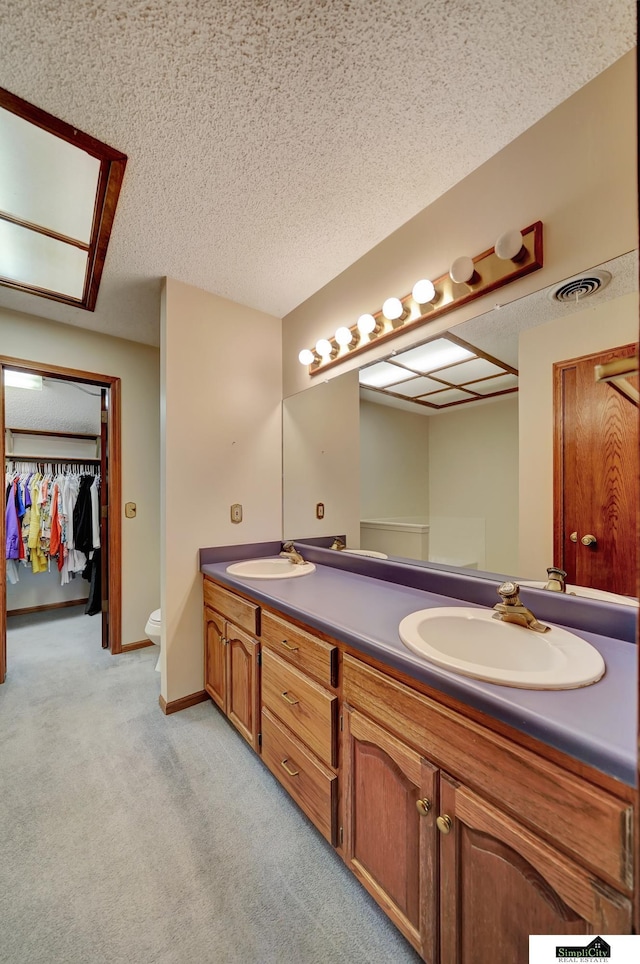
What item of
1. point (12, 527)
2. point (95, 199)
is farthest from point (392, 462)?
point (12, 527)

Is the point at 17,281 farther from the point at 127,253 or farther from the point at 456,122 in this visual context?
the point at 456,122

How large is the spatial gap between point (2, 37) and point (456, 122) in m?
1.27

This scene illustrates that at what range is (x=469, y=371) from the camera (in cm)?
140

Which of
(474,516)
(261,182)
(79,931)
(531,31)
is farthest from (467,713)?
(261,182)

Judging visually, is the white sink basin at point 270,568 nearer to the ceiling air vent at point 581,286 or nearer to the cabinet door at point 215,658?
the cabinet door at point 215,658

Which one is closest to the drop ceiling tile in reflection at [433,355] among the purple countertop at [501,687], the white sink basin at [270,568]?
the purple countertop at [501,687]

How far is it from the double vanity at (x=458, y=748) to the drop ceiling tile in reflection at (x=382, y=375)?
0.86 meters

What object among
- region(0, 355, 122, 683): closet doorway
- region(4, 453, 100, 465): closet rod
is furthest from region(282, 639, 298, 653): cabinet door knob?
region(4, 453, 100, 465): closet rod

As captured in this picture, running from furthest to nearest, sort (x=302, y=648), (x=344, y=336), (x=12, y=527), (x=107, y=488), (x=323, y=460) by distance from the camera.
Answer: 1. (x=12, y=527)
2. (x=107, y=488)
3. (x=323, y=460)
4. (x=344, y=336)
5. (x=302, y=648)

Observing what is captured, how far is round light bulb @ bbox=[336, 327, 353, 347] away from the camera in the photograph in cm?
186

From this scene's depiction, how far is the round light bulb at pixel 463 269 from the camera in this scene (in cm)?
127

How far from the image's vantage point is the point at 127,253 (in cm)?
179

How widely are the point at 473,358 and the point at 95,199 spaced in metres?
1.66

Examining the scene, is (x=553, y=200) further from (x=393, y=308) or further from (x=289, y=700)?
(x=289, y=700)
